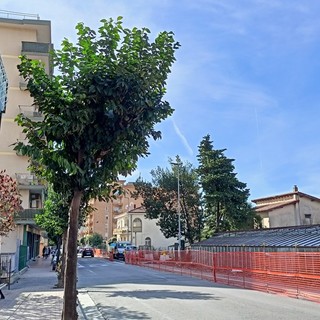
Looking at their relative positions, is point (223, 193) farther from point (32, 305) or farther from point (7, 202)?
point (32, 305)

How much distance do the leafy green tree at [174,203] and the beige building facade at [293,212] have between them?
7.34 meters

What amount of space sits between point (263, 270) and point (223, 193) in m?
20.0

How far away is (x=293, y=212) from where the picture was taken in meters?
48.0

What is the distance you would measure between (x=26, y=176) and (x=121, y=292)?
1029 inches

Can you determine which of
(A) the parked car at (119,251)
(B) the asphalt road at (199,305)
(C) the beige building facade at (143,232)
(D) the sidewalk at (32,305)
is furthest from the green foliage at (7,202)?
(C) the beige building facade at (143,232)

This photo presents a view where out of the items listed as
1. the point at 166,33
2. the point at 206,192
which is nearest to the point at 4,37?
the point at 206,192

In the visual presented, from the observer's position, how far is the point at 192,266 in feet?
96.6

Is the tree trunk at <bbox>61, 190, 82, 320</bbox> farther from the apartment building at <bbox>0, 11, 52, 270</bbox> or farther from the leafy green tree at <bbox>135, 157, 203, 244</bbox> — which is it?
the leafy green tree at <bbox>135, 157, 203, 244</bbox>

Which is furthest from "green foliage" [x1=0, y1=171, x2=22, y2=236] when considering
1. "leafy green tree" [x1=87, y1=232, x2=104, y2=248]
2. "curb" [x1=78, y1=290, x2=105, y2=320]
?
"leafy green tree" [x1=87, y1=232, x2=104, y2=248]

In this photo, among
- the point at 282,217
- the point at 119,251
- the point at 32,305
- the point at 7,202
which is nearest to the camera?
the point at 32,305

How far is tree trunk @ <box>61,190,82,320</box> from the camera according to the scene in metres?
7.22

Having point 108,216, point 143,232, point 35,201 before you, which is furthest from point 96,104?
point 108,216

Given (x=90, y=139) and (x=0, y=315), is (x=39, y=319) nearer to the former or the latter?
(x=0, y=315)

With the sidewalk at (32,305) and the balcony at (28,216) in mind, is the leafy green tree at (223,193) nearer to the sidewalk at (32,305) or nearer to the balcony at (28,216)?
the balcony at (28,216)
